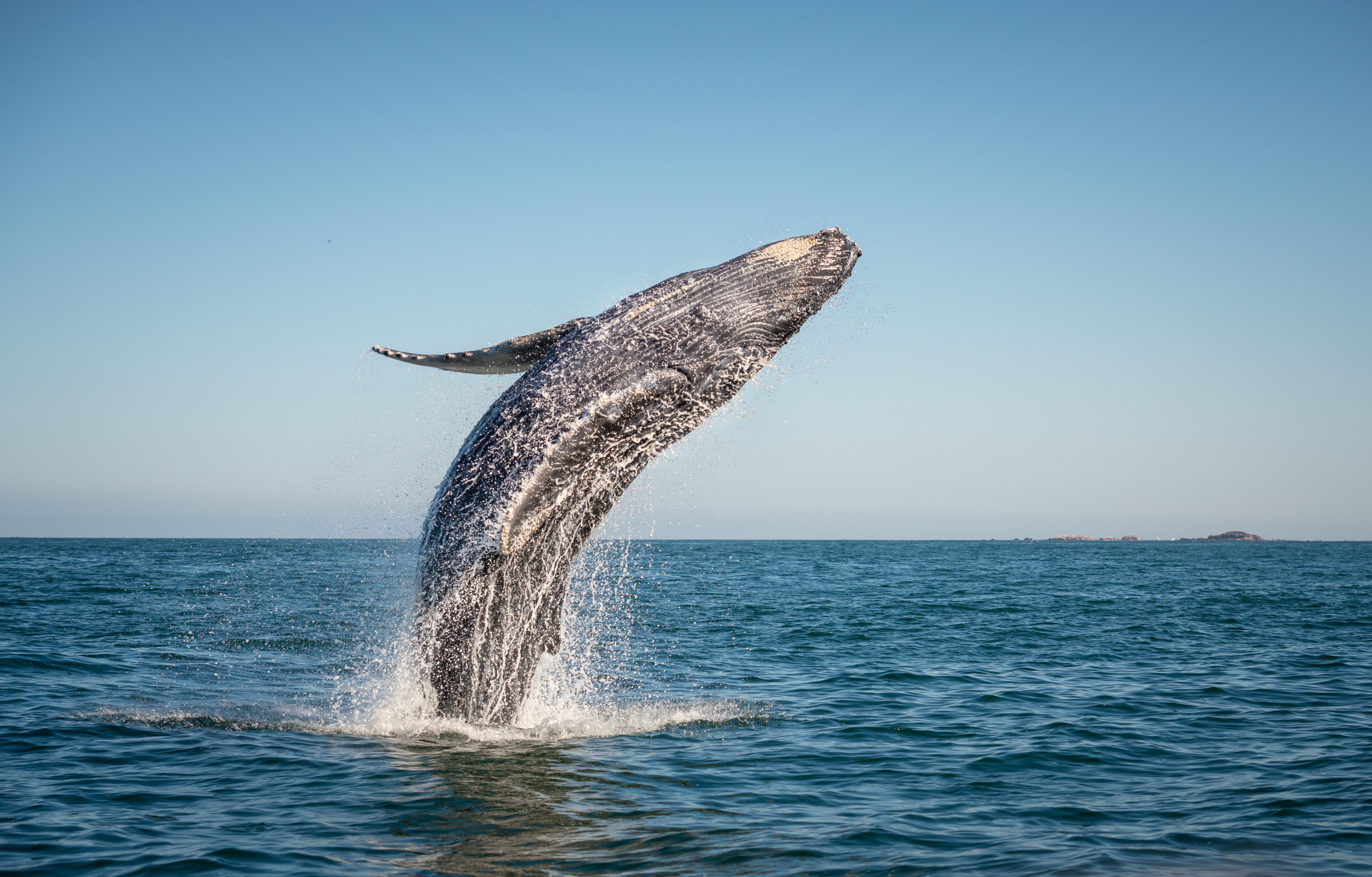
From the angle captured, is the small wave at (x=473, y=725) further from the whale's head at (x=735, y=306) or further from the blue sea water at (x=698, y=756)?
the whale's head at (x=735, y=306)

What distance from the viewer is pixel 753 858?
21.3 feet

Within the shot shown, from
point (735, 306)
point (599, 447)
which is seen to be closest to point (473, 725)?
point (599, 447)

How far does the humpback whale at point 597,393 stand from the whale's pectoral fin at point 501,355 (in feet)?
0.04

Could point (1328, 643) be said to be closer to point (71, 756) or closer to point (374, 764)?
point (374, 764)

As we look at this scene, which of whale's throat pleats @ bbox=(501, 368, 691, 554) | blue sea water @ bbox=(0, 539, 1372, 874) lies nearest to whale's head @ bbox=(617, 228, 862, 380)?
whale's throat pleats @ bbox=(501, 368, 691, 554)

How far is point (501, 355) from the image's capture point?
7953 millimetres

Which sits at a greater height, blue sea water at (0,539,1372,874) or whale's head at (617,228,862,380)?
whale's head at (617,228,862,380)

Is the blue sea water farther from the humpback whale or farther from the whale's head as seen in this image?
the whale's head

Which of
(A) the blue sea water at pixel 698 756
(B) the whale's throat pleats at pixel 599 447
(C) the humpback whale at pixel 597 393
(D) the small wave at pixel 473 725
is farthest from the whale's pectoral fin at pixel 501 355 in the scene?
(D) the small wave at pixel 473 725

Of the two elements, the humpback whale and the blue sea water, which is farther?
the humpback whale

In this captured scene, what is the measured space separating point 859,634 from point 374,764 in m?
14.4

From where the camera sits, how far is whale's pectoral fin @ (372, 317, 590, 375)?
790cm

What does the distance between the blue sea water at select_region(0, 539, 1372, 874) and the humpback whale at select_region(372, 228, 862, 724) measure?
52.3 inches

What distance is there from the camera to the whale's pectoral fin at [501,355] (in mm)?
7898
